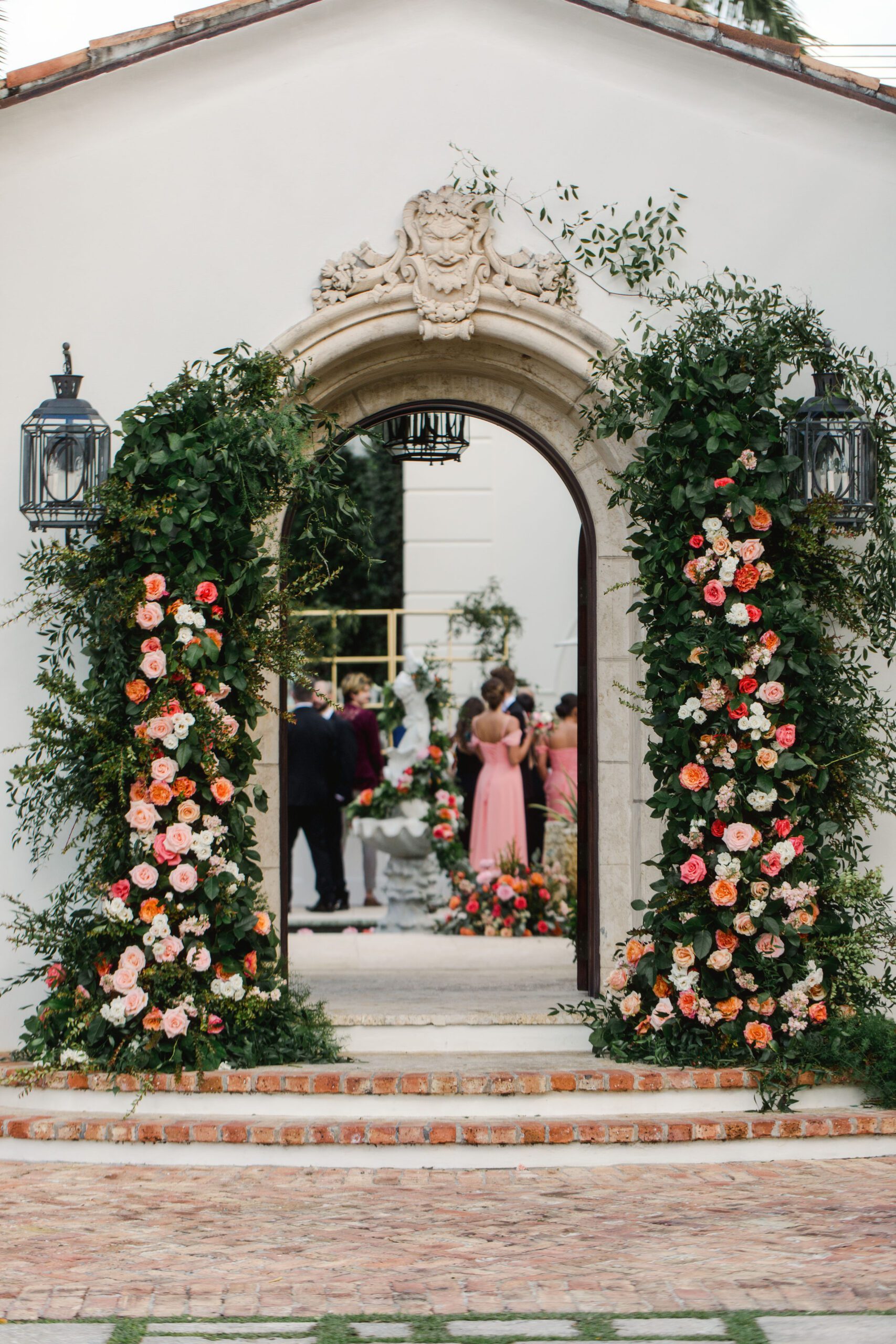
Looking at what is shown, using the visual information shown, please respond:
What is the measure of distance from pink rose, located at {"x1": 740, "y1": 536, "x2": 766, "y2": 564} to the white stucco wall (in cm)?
116

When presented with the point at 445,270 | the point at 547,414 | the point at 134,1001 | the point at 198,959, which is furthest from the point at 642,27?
the point at 134,1001

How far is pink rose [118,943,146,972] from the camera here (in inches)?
227

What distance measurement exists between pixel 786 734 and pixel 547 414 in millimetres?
1935

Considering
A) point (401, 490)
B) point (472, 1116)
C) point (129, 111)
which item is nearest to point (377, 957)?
point (472, 1116)

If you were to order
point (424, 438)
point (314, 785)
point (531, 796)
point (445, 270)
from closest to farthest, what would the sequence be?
point (445, 270), point (424, 438), point (314, 785), point (531, 796)

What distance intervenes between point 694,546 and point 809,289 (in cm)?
132

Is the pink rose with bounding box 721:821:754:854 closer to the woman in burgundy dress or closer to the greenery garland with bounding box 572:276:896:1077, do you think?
the greenery garland with bounding box 572:276:896:1077

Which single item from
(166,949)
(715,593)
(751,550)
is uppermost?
(751,550)

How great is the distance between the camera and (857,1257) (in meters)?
4.27

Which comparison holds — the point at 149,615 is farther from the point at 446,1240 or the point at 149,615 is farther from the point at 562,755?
the point at 562,755

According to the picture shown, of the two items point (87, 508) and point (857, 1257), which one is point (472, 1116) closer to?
point (857, 1257)

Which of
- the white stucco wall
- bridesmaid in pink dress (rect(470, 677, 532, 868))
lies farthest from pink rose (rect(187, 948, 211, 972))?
bridesmaid in pink dress (rect(470, 677, 532, 868))

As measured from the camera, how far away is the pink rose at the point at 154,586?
19.2ft

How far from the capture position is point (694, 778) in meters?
5.93
